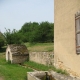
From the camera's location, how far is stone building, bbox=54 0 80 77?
948cm

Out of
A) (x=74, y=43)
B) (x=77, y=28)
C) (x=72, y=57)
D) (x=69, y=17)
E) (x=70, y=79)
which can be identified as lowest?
(x=70, y=79)

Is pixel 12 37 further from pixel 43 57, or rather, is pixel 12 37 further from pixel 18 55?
pixel 43 57

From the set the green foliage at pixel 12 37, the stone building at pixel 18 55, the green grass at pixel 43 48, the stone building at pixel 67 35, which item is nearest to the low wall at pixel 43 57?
the stone building at pixel 18 55

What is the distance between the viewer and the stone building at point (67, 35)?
9.48 meters

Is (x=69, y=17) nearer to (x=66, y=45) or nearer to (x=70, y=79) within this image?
(x=66, y=45)

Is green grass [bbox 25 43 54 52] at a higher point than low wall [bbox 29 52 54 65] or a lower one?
higher

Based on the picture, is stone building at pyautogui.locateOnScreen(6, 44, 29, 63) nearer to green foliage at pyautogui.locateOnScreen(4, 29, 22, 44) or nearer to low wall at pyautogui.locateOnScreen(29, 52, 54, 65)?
low wall at pyautogui.locateOnScreen(29, 52, 54, 65)

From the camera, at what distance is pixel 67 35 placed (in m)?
10.5

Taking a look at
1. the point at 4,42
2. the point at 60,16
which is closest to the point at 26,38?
the point at 4,42

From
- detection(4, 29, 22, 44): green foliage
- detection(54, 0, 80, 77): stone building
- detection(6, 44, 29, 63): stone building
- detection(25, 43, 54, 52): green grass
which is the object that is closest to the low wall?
detection(6, 44, 29, 63): stone building

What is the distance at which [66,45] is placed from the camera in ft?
34.9

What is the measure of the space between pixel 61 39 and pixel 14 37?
23764 mm

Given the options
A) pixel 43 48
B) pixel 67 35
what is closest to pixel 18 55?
pixel 43 48

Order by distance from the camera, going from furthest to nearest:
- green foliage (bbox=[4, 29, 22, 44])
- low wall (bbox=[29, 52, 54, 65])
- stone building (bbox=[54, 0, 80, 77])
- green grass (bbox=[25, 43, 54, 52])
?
green foliage (bbox=[4, 29, 22, 44]) < green grass (bbox=[25, 43, 54, 52]) < low wall (bbox=[29, 52, 54, 65]) < stone building (bbox=[54, 0, 80, 77])
